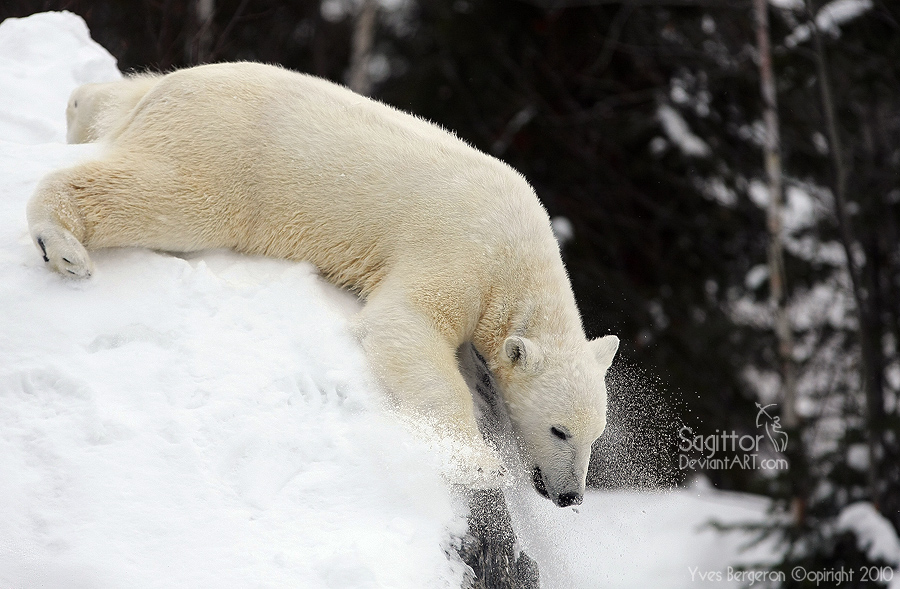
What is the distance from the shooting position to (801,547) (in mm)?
7230

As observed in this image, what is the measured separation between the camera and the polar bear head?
3.75 metres

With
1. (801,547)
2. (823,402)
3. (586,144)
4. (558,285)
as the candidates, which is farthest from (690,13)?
(558,285)

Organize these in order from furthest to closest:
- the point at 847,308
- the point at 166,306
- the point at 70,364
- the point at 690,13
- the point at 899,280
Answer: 1. the point at 690,13
2. the point at 847,308
3. the point at 899,280
4. the point at 166,306
5. the point at 70,364

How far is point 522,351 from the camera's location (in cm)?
375

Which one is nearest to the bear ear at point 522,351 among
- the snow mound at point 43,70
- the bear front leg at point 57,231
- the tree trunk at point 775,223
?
the bear front leg at point 57,231

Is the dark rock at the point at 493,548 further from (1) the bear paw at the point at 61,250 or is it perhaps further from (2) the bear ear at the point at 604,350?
(1) the bear paw at the point at 61,250

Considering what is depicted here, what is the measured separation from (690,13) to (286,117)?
9.08 m

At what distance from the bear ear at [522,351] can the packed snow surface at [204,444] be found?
59cm

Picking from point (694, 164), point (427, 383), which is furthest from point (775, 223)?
point (427, 383)

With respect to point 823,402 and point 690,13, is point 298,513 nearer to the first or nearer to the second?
point 823,402

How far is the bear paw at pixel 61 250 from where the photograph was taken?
3471 millimetres

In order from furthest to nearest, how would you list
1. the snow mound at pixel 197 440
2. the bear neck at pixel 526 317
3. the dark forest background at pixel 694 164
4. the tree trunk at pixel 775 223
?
1. the tree trunk at pixel 775 223
2. the dark forest background at pixel 694 164
3. the bear neck at pixel 526 317
4. the snow mound at pixel 197 440

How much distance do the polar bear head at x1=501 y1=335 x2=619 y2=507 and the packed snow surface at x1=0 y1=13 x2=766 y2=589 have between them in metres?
0.23

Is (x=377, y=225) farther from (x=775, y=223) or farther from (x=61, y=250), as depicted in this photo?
(x=775, y=223)
